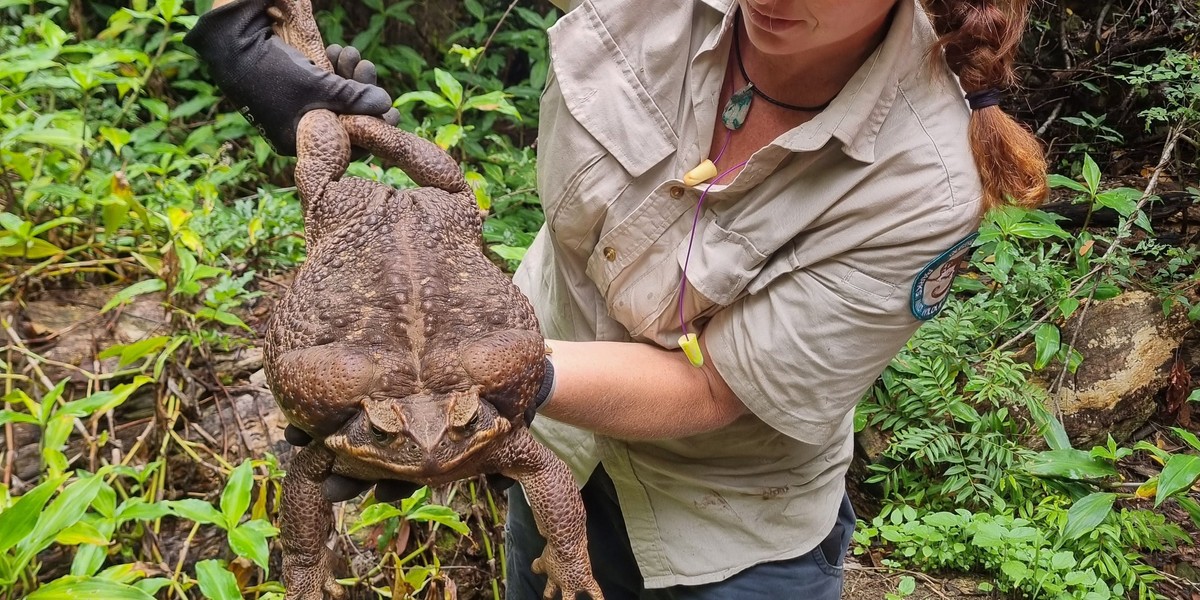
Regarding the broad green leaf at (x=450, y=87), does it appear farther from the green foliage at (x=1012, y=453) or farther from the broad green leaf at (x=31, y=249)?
the green foliage at (x=1012, y=453)

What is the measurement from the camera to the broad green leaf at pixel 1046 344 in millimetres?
3666

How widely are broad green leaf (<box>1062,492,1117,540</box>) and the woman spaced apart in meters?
1.18

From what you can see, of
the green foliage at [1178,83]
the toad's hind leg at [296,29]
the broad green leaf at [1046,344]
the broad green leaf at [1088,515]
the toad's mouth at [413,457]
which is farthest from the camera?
the green foliage at [1178,83]

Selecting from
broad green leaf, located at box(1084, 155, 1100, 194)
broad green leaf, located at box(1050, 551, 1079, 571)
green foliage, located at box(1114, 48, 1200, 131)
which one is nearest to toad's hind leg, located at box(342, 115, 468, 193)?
broad green leaf, located at box(1050, 551, 1079, 571)

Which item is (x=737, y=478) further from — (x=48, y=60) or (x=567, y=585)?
(x=48, y=60)

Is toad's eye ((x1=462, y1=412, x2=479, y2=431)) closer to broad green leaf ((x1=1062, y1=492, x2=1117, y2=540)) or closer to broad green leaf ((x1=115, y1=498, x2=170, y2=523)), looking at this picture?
broad green leaf ((x1=115, y1=498, x2=170, y2=523))

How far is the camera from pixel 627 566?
2.52m

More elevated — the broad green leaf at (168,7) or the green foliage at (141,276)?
the broad green leaf at (168,7)

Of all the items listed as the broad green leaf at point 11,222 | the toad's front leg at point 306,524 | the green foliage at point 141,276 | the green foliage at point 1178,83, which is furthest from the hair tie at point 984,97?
the broad green leaf at point 11,222

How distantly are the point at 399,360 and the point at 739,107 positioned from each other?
105 centimetres

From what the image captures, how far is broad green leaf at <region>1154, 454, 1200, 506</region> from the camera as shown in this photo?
2.59 metres

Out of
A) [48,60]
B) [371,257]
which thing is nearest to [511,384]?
[371,257]

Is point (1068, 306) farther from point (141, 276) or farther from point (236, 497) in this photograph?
point (141, 276)

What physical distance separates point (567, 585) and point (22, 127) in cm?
308
